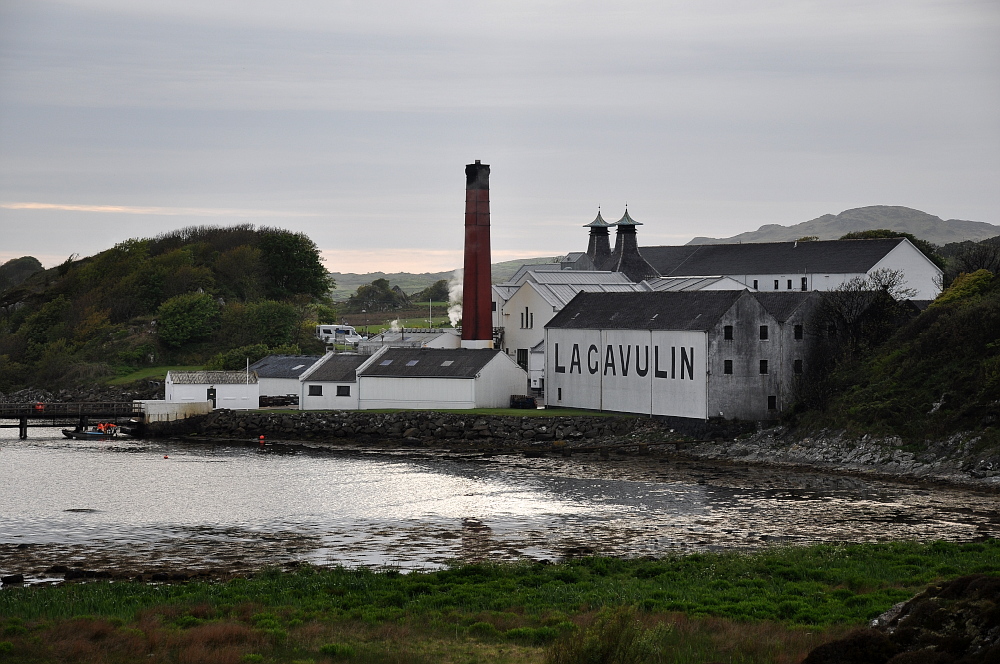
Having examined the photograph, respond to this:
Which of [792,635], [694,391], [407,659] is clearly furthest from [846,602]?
[694,391]

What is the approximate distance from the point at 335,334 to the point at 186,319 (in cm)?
1111

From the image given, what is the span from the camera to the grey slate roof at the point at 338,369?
63.8 m

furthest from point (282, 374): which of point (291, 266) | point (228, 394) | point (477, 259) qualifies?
point (291, 266)

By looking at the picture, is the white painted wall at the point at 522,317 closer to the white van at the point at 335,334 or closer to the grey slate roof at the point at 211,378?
the grey slate roof at the point at 211,378

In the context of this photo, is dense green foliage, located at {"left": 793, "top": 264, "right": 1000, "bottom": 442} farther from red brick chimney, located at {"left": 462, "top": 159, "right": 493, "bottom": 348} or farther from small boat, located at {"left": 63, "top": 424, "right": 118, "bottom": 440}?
small boat, located at {"left": 63, "top": 424, "right": 118, "bottom": 440}

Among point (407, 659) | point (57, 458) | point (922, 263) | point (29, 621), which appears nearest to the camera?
point (407, 659)

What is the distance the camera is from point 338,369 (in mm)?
64875

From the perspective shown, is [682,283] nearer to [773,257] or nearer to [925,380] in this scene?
[773,257]

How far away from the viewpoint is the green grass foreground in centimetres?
1767

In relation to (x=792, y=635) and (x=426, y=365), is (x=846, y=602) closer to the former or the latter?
(x=792, y=635)

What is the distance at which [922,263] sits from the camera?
274 feet

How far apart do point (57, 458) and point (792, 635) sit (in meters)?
41.7

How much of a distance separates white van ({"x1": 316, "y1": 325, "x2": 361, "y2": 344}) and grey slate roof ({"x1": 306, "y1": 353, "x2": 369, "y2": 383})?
1845cm

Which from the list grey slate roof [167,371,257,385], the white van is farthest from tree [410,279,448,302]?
grey slate roof [167,371,257,385]
